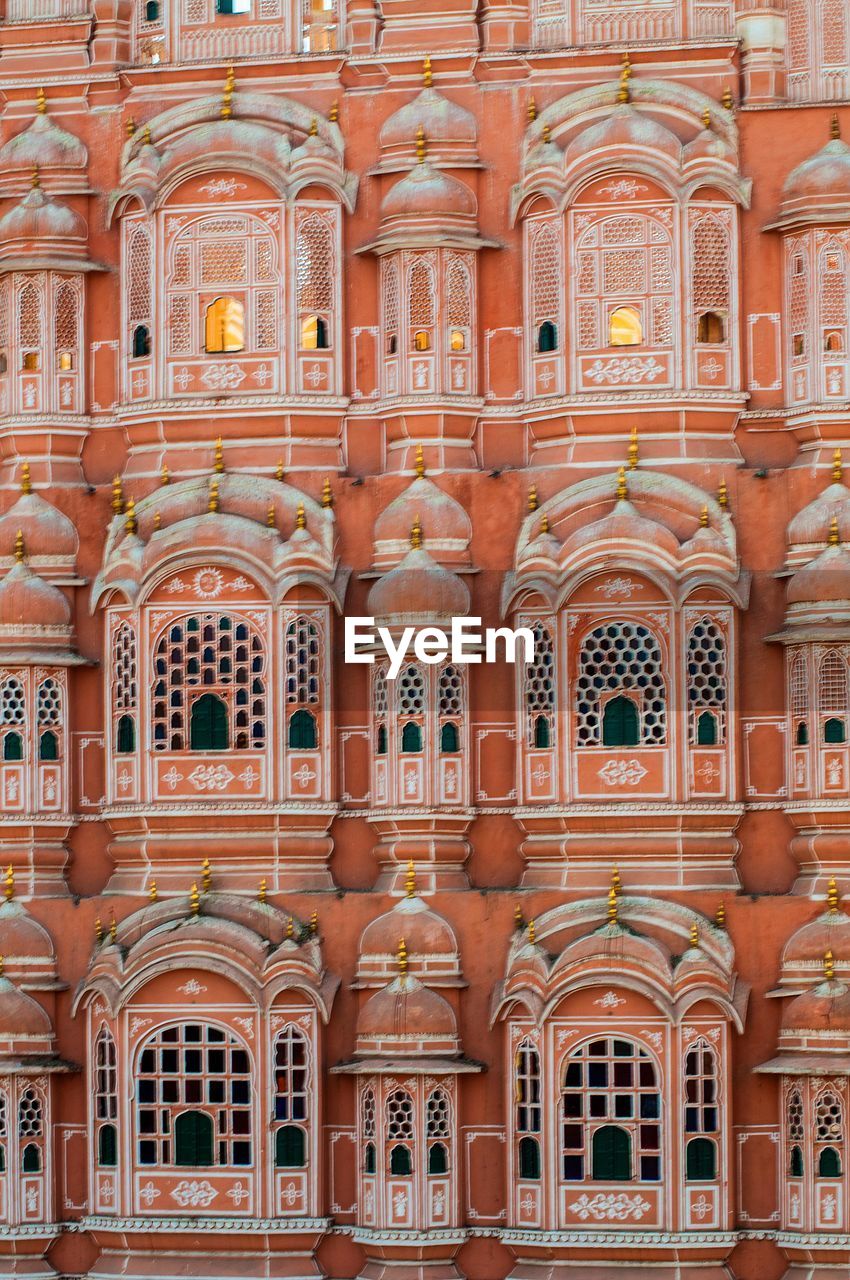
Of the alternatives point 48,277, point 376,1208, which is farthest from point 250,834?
point 48,277

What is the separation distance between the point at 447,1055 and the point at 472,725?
3.51 m

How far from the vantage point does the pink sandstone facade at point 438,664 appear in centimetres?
3316

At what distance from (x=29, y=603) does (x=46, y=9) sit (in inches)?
274

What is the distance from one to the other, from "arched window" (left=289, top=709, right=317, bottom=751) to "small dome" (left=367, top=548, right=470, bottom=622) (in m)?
1.33

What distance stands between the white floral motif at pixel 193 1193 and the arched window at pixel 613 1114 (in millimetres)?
3777

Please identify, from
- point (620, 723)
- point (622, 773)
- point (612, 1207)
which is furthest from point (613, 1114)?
point (620, 723)

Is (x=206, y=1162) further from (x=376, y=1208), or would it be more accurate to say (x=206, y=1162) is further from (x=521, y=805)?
(x=521, y=805)

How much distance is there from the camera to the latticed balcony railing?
3634 centimetres

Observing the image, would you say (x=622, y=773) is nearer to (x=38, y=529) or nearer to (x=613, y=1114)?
(x=613, y=1114)

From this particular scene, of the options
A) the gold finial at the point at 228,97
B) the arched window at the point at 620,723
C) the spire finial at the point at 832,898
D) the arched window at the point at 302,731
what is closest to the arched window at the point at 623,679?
the arched window at the point at 620,723

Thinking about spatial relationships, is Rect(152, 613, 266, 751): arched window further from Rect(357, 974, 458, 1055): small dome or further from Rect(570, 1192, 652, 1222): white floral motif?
Rect(570, 1192, 652, 1222): white floral motif

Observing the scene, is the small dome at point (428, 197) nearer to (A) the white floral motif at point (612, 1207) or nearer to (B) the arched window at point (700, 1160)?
(B) the arched window at point (700, 1160)

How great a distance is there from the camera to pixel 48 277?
35.7 metres

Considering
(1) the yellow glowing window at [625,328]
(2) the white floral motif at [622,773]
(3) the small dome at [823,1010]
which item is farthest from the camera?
(1) the yellow glowing window at [625,328]
